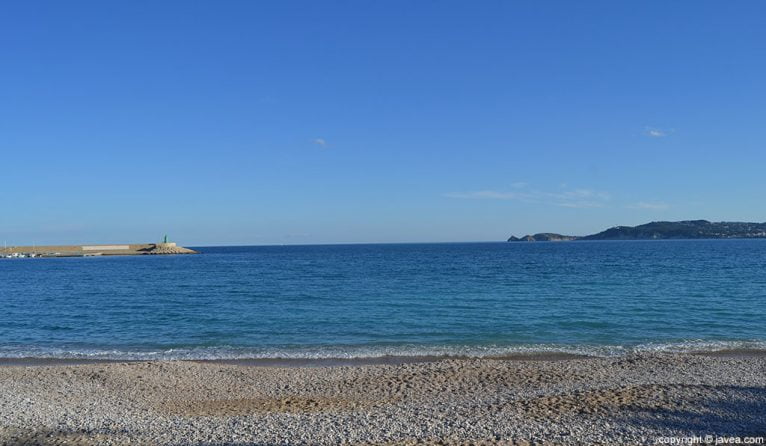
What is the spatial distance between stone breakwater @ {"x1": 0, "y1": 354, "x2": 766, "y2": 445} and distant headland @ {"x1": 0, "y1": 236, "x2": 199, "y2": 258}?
135964 mm

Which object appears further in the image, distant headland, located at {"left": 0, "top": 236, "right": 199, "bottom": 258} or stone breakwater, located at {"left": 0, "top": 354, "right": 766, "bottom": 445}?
distant headland, located at {"left": 0, "top": 236, "right": 199, "bottom": 258}

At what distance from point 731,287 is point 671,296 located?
6.78m

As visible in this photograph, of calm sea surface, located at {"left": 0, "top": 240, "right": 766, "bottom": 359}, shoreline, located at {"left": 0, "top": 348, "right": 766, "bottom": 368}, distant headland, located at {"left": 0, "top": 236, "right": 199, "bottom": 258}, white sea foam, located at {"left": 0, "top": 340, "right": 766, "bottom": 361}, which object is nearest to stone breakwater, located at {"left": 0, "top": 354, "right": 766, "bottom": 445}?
shoreline, located at {"left": 0, "top": 348, "right": 766, "bottom": 368}

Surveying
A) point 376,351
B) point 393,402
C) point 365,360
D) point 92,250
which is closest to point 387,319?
point 376,351

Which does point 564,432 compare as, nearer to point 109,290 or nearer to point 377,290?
point 377,290

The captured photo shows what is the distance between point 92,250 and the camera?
458 feet

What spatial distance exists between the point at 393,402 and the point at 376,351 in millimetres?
6615

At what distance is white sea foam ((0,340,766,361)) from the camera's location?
691 inches

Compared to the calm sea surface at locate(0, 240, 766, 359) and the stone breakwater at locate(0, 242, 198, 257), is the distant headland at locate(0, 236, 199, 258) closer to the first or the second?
the stone breakwater at locate(0, 242, 198, 257)

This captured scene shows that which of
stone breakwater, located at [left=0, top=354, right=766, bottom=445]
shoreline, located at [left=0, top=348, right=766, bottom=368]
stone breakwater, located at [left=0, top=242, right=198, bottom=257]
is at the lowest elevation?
shoreline, located at [left=0, top=348, right=766, bottom=368]

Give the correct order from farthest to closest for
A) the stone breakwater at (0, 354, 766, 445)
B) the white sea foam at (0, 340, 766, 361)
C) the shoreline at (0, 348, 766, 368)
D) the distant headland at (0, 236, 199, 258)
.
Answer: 1. the distant headland at (0, 236, 199, 258)
2. the white sea foam at (0, 340, 766, 361)
3. the shoreline at (0, 348, 766, 368)
4. the stone breakwater at (0, 354, 766, 445)

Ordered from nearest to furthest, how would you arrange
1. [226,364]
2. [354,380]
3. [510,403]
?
[510,403] < [354,380] < [226,364]

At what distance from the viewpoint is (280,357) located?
57.6ft

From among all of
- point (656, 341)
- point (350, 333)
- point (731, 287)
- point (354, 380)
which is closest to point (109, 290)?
point (350, 333)
